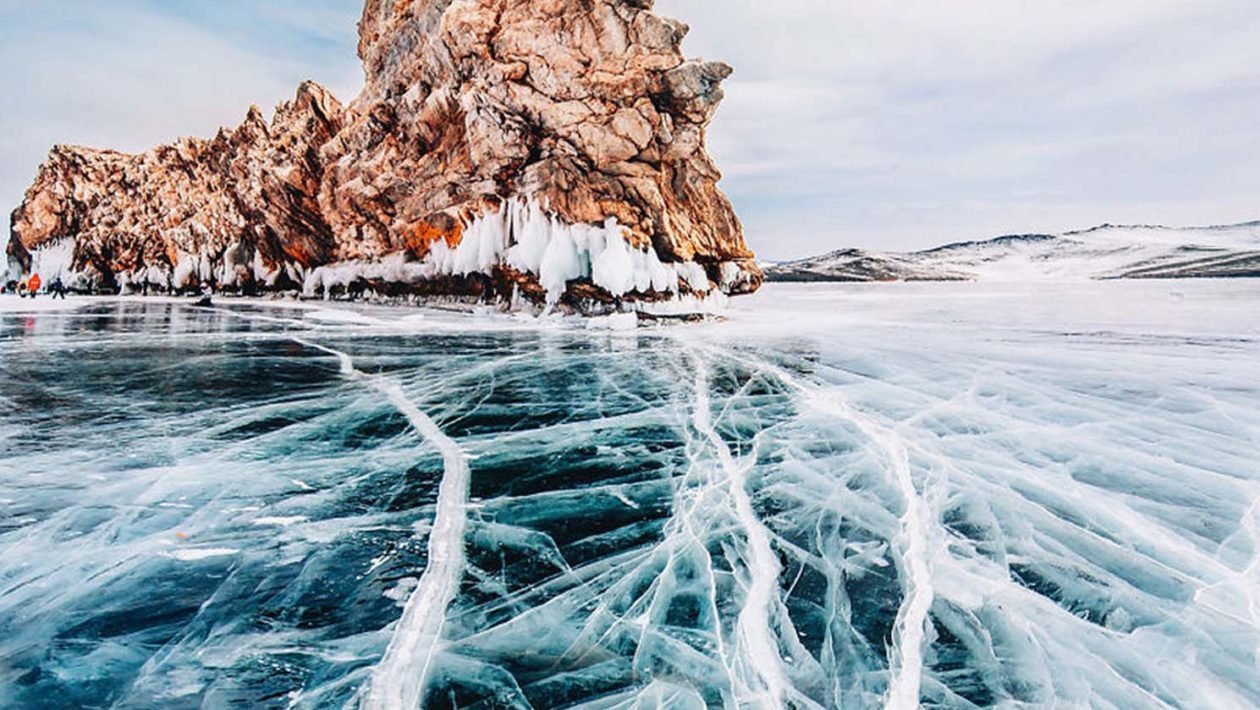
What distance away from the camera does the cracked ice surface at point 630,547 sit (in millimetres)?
2426

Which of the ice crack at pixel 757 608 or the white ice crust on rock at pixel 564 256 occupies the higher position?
the white ice crust on rock at pixel 564 256

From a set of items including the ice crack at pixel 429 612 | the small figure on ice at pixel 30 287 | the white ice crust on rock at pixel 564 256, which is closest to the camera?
the ice crack at pixel 429 612

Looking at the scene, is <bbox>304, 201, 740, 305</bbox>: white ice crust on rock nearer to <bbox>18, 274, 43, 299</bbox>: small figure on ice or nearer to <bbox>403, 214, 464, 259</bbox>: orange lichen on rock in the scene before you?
<bbox>403, 214, 464, 259</bbox>: orange lichen on rock

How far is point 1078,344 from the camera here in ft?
42.5

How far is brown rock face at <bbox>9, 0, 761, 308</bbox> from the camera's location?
20.9m

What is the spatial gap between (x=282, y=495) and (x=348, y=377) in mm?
5629

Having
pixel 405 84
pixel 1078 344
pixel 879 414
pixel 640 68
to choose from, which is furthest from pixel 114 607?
pixel 405 84

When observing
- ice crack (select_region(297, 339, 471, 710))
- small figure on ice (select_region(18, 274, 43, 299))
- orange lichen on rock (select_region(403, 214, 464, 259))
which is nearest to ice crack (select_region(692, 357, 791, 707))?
ice crack (select_region(297, 339, 471, 710))

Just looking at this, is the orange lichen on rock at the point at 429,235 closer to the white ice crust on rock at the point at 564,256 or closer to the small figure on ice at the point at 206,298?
the white ice crust on rock at the point at 564,256

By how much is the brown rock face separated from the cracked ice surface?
13705mm

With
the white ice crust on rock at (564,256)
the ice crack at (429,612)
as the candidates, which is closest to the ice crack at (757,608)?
the ice crack at (429,612)

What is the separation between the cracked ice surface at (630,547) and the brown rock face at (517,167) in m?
13.7

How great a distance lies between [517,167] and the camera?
881 inches

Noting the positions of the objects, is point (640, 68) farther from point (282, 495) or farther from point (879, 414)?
point (282, 495)
